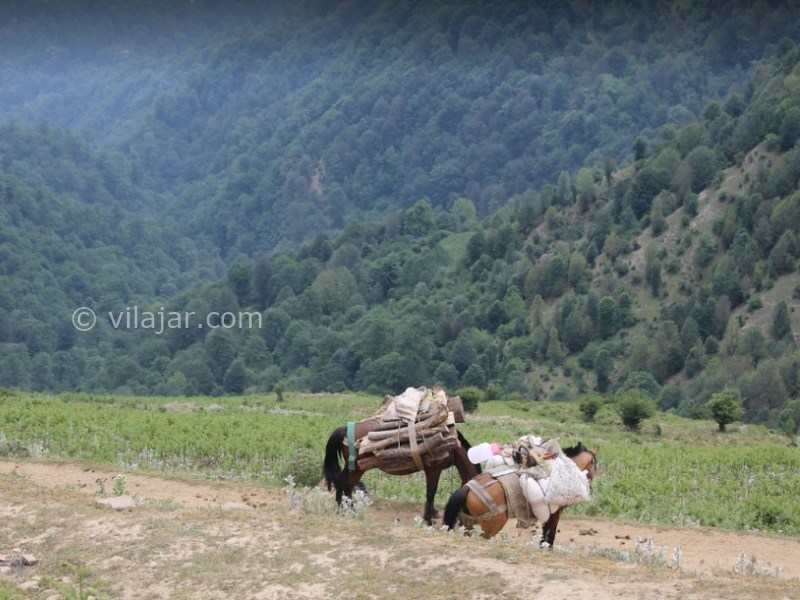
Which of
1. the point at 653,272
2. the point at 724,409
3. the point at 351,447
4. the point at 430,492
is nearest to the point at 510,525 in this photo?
the point at 430,492

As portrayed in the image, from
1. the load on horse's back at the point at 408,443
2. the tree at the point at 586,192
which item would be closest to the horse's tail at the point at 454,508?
the load on horse's back at the point at 408,443

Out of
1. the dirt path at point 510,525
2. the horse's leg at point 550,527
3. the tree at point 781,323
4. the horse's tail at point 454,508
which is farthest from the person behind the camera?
the tree at point 781,323

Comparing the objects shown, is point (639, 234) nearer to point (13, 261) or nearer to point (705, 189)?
point (705, 189)

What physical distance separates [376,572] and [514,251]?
7330 cm

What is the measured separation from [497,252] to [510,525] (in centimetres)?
7190

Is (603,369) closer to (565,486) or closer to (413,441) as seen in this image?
(413,441)

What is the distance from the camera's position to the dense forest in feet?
209

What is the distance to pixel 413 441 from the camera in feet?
46.1

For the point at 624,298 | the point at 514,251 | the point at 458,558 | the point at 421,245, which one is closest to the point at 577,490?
the point at 458,558

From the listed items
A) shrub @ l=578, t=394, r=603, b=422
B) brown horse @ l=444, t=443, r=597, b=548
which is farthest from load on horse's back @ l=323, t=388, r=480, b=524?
shrub @ l=578, t=394, r=603, b=422

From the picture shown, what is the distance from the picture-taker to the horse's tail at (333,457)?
578 inches

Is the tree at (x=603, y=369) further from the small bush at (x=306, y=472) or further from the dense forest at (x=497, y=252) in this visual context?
the small bush at (x=306, y=472)

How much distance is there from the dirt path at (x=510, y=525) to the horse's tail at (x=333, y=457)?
0.69 metres

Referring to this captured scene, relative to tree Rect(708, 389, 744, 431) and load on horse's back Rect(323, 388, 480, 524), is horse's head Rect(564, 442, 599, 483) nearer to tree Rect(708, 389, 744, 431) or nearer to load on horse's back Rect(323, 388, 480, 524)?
load on horse's back Rect(323, 388, 480, 524)
